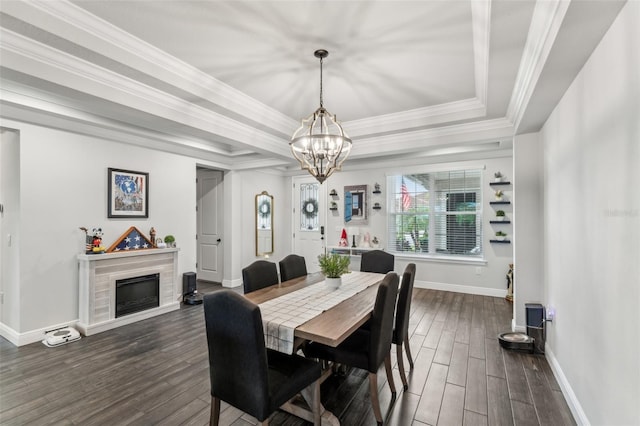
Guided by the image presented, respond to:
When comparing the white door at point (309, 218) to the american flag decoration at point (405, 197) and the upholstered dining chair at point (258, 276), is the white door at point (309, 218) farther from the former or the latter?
the upholstered dining chair at point (258, 276)

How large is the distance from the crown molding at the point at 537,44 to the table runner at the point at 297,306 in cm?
219

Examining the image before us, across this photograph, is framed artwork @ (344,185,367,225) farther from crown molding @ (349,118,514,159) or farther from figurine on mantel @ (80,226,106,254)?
figurine on mantel @ (80,226,106,254)

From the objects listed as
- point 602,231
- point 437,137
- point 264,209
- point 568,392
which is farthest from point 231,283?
point 602,231

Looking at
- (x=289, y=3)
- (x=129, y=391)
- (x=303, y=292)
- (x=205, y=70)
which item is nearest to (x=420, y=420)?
(x=303, y=292)

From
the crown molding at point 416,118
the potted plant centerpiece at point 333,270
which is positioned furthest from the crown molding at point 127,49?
the potted plant centerpiece at point 333,270

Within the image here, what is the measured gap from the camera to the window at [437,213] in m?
5.52

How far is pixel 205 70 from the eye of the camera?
2.75 meters

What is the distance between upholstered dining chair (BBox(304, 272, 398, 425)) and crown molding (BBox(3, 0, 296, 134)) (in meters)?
2.43

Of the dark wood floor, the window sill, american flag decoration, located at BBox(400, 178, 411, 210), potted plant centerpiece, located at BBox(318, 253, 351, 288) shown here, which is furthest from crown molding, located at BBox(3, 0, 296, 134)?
the window sill

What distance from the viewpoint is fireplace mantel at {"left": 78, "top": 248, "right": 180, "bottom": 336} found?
3732mm

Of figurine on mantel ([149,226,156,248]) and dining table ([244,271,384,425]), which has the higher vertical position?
figurine on mantel ([149,226,156,248])

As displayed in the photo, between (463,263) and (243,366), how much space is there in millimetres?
4926

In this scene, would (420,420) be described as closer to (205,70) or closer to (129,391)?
(129,391)

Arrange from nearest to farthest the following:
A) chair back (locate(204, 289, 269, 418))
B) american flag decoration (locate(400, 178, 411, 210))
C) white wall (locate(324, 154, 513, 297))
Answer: chair back (locate(204, 289, 269, 418)), white wall (locate(324, 154, 513, 297)), american flag decoration (locate(400, 178, 411, 210))
